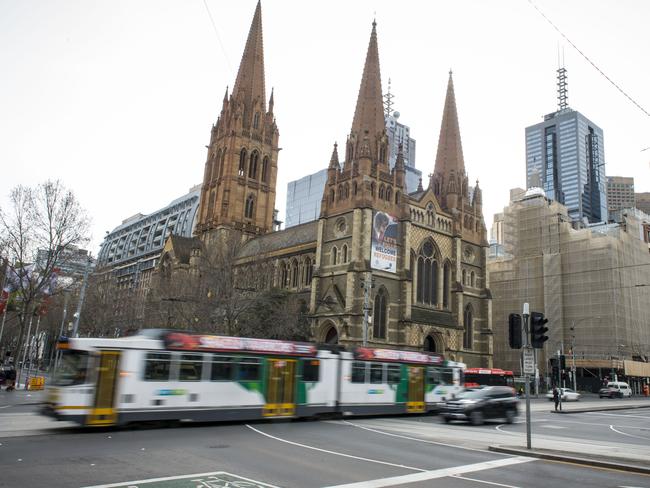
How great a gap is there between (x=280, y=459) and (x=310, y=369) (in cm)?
954

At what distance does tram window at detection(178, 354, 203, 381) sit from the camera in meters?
17.3

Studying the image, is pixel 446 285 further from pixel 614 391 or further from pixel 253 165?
pixel 253 165

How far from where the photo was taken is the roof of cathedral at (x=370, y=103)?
52.0 metres

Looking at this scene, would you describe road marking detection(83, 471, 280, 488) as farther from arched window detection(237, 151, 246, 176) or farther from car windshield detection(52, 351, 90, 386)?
arched window detection(237, 151, 246, 176)

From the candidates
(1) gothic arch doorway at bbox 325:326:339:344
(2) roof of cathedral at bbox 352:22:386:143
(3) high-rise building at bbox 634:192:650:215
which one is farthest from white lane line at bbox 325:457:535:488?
(3) high-rise building at bbox 634:192:650:215

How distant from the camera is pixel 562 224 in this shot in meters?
63.2

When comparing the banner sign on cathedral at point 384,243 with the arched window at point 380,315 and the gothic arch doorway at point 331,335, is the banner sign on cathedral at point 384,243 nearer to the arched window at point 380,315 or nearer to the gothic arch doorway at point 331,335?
the arched window at point 380,315

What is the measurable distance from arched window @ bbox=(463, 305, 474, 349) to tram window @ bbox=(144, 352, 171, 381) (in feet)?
134

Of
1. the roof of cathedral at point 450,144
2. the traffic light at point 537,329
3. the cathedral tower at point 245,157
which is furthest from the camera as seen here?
the cathedral tower at point 245,157

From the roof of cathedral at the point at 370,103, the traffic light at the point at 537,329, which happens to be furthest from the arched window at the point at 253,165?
the traffic light at the point at 537,329

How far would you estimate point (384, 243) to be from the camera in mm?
47281

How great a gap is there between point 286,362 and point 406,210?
31918 mm

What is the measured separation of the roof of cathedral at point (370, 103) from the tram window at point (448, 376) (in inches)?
1163

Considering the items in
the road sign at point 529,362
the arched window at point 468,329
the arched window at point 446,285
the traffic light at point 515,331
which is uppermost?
the arched window at point 446,285
